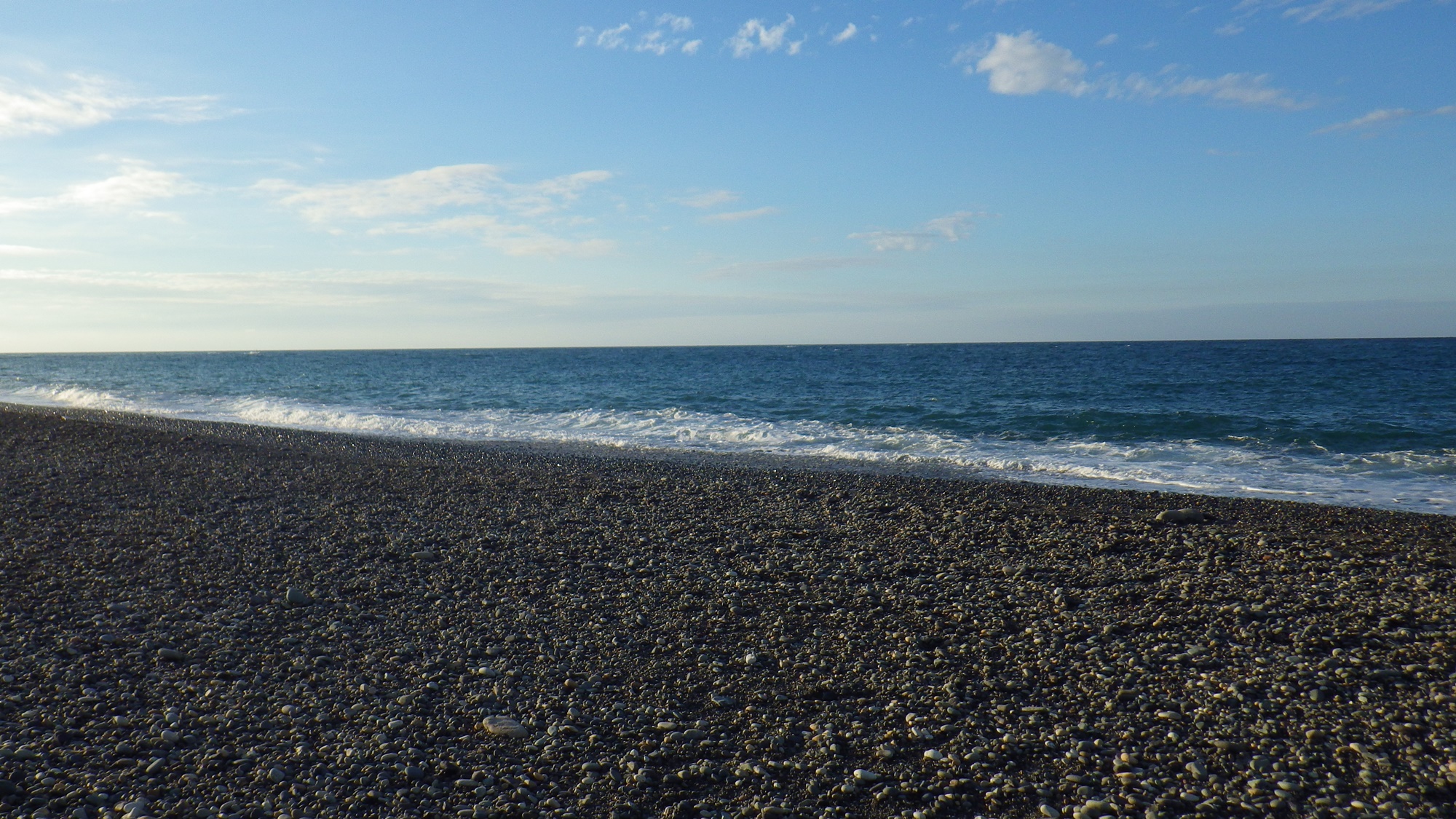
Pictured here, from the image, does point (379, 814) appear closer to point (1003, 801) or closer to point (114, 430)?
point (1003, 801)

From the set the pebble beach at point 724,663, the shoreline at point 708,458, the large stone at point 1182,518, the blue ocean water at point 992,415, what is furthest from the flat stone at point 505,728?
the blue ocean water at point 992,415

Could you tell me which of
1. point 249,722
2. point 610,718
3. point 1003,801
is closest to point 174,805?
point 249,722

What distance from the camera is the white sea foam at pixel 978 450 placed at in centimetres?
1314

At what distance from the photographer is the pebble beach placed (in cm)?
408

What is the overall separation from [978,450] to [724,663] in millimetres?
13161

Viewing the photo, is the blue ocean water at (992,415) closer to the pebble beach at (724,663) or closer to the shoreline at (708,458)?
the shoreline at (708,458)

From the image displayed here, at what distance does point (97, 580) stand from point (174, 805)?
4469 mm

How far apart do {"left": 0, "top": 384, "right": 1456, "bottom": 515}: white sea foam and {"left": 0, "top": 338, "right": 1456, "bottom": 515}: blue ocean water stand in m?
0.08

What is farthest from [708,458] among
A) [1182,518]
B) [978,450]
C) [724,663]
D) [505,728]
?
[505,728]

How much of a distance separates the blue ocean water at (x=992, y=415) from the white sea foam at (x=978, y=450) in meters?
0.08

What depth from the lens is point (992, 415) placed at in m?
24.0

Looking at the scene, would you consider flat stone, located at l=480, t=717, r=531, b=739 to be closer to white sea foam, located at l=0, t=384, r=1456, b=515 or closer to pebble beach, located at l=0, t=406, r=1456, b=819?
pebble beach, located at l=0, t=406, r=1456, b=819

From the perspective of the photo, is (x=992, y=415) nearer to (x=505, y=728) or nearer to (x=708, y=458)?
(x=708, y=458)

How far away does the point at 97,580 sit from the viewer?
723 centimetres
